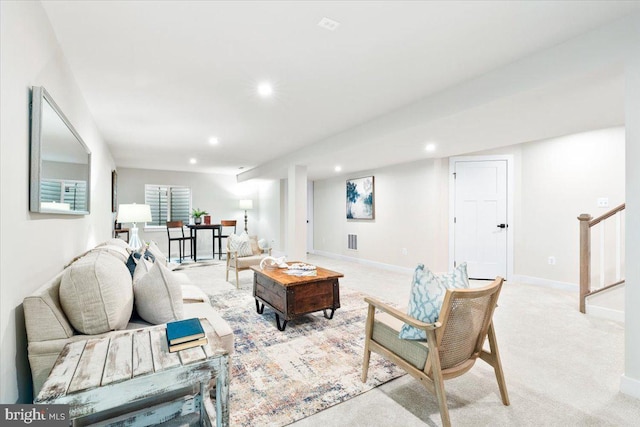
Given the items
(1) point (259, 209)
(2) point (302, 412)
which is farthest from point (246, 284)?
(1) point (259, 209)

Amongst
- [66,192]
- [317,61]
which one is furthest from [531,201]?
[66,192]

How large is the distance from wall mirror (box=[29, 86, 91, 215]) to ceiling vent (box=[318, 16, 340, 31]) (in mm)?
1530

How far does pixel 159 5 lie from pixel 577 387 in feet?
11.4

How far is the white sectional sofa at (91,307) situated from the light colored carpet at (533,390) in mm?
1001

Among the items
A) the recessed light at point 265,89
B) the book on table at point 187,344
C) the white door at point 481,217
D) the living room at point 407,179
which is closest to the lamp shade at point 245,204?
the living room at point 407,179

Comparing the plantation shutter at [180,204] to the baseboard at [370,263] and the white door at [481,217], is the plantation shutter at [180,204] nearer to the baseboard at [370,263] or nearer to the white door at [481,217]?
the baseboard at [370,263]

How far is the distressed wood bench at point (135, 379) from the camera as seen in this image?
1015mm

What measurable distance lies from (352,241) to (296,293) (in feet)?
13.9

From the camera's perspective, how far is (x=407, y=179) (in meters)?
5.76

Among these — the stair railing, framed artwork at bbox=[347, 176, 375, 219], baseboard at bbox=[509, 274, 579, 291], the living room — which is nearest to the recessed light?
the living room

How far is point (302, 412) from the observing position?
5.61 feet

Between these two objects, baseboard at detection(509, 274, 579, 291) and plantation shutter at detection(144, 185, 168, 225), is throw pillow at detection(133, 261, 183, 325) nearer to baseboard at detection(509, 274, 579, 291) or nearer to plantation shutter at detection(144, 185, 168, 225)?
baseboard at detection(509, 274, 579, 291)

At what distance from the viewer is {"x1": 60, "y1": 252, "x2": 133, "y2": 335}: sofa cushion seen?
1397 mm

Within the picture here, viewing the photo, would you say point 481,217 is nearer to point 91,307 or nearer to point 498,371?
point 498,371
